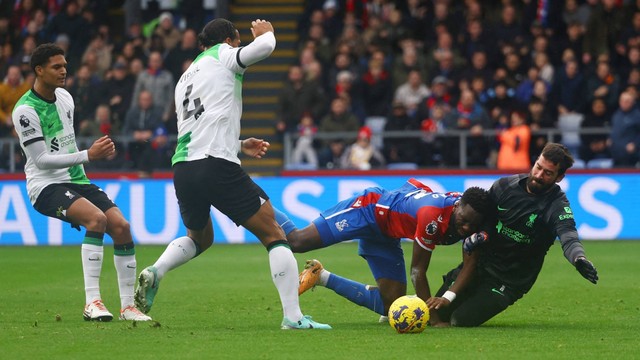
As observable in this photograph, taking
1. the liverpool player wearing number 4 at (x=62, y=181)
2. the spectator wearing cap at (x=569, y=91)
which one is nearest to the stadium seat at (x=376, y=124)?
the spectator wearing cap at (x=569, y=91)

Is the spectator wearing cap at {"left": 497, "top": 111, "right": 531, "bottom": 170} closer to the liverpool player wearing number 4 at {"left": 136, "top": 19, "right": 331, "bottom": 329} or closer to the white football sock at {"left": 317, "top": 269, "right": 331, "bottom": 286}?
the white football sock at {"left": 317, "top": 269, "right": 331, "bottom": 286}

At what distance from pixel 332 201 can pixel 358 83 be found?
9.72 feet

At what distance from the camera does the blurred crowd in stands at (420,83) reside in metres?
20.4

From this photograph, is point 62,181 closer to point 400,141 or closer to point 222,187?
point 222,187

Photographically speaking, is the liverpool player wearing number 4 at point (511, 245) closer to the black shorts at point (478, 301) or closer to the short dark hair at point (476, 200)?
the black shorts at point (478, 301)

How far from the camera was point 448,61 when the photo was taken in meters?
21.6

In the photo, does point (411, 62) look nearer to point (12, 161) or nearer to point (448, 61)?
point (448, 61)

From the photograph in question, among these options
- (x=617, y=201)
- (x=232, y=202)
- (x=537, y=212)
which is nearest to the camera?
(x=232, y=202)

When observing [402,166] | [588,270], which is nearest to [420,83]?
[402,166]

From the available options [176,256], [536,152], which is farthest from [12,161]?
[176,256]

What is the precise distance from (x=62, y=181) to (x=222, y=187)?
2.01m

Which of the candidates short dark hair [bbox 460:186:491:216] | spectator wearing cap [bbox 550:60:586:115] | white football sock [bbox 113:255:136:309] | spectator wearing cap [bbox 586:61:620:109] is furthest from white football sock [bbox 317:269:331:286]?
spectator wearing cap [bbox 550:60:586:115]

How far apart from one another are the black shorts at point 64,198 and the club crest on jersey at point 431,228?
2937 mm

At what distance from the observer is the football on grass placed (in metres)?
9.28
